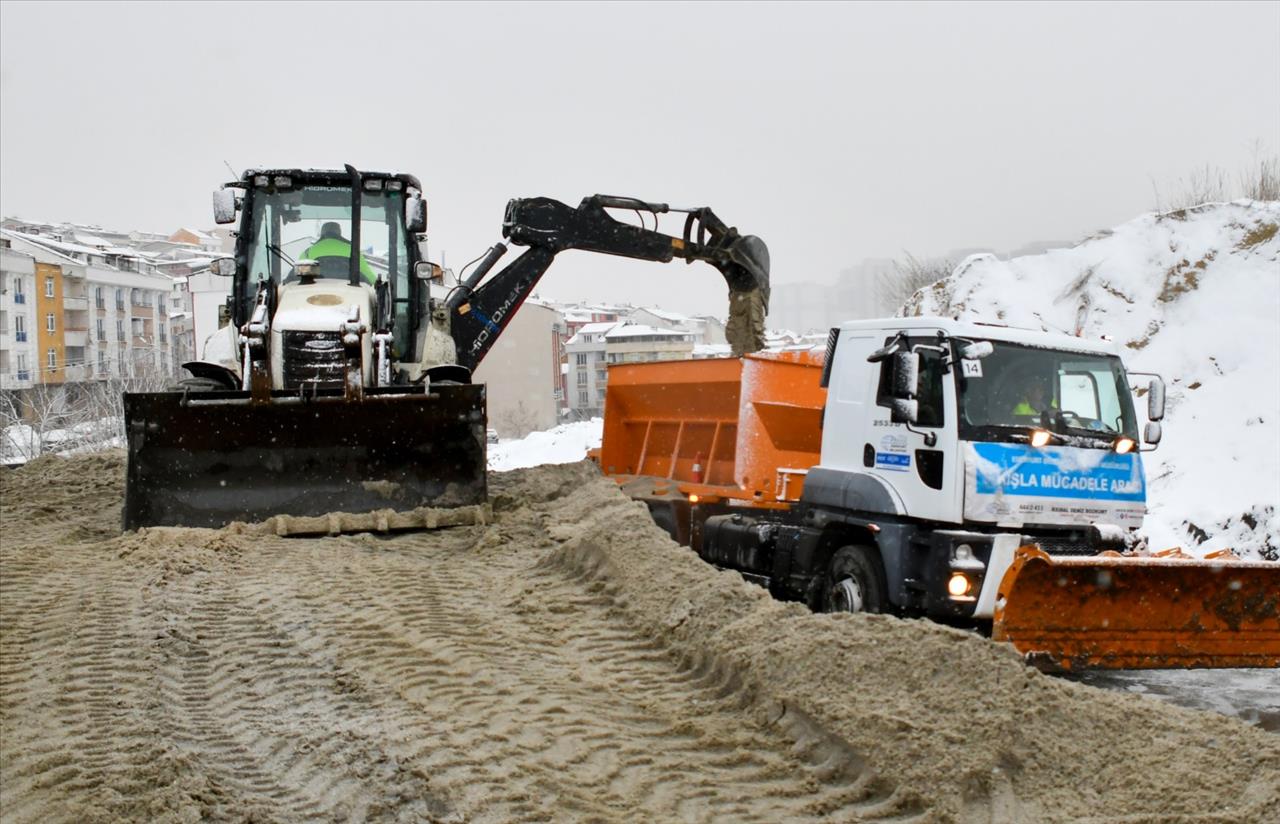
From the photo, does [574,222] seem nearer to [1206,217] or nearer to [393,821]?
[393,821]

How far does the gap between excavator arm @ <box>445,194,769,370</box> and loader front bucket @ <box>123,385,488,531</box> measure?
9.56 feet

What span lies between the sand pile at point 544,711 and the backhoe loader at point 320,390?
1318mm

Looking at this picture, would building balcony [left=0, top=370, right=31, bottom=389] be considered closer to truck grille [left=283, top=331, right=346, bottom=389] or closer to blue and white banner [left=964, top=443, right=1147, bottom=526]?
truck grille [left=283, top=331, right=346, bottom=389]

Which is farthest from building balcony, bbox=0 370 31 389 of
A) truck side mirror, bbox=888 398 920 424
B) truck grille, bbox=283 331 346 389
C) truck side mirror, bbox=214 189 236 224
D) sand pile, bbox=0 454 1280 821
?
truck side mirror, bbox=888 398 920 424

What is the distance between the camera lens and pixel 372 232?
10.7m

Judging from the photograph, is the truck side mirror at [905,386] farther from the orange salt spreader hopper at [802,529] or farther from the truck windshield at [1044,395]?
the orange salt spreader hopper at [802,529]

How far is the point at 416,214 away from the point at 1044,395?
18.2 ft

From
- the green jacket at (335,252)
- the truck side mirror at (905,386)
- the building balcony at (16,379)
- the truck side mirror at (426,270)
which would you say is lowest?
the building balcony at (16,379)

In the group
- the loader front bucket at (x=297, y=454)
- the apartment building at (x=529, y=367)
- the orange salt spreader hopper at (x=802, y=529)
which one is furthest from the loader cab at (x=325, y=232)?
the apartment building at (x=529, y=367)

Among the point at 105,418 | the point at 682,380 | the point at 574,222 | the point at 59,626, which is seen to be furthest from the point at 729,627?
the point at 105,418

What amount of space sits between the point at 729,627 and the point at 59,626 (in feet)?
11.7

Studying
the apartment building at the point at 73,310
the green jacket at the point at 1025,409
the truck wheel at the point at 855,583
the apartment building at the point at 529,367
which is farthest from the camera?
the apartment building at the point at 529,367

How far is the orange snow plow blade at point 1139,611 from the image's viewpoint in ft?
22.0

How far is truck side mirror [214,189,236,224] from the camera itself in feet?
32.4
